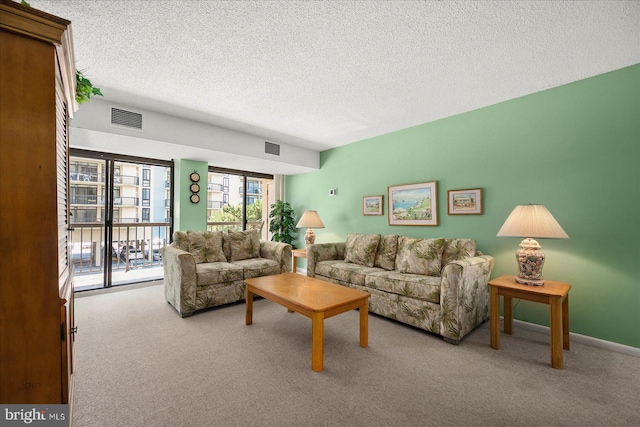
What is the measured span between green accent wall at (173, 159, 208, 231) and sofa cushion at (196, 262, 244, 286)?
1.34 metres

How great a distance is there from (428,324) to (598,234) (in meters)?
1.76

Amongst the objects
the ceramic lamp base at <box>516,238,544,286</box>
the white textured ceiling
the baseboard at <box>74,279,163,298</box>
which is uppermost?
the white textured ceiling

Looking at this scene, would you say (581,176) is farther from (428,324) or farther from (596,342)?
(428,324)

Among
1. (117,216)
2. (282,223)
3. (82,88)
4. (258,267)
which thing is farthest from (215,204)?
(82,88)

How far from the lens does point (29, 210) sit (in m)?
0.88

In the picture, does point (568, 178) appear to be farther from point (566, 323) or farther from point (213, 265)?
point (213, 265)

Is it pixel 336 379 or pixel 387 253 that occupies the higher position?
pixel 387 253

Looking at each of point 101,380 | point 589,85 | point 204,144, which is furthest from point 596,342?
point 204,144

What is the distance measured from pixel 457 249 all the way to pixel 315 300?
1.83 m

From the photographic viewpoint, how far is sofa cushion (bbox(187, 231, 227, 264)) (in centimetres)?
371

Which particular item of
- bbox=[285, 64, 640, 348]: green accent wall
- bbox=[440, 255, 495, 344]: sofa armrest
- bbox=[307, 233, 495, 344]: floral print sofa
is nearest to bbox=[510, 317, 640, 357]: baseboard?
bbox=[285, 64, 640, 348]: green accent wall

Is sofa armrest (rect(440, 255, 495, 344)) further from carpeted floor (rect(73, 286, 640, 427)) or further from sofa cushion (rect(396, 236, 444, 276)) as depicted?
sofa cushion (rect(396, 236, 444, 276))

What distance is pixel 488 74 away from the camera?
2.50 metres

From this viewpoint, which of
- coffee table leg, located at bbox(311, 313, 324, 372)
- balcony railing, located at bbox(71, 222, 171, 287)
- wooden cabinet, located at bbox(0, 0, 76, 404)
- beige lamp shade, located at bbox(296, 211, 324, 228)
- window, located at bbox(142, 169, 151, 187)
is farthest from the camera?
window, located at bbox(142, 169, 151, 187)
